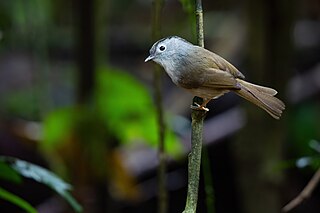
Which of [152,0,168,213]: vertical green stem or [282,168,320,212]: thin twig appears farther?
[152,0,168,213]: vertical green stem

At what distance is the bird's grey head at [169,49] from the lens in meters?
1.44

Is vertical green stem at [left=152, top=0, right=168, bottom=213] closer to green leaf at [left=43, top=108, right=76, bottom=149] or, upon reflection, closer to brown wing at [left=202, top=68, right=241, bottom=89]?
brown wing at [left=202, top=68, right=241, bottom=89]

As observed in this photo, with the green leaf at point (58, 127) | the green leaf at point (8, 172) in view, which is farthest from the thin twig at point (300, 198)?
the green leaf at point (58, 127)

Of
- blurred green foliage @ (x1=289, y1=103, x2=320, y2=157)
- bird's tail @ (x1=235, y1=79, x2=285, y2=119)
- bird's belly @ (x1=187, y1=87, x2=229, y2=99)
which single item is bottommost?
blurred green foliage @ (x1=289, y1=103, x2=320, y2=157)

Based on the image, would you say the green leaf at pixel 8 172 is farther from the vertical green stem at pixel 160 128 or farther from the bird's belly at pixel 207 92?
the bird's belly at pixel 207 92

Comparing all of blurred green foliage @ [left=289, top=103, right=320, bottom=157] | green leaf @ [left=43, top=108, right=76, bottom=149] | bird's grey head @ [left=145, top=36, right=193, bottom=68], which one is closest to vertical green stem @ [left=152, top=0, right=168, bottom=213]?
bird's grey head @ [left=145, top=36, right=193, bottom=68]

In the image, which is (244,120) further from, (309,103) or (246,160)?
(309,103)

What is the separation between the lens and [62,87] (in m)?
4.71

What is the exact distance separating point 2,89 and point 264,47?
268cm

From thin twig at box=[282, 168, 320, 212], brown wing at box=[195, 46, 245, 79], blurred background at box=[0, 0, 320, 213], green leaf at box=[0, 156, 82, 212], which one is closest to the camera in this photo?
brown wing at box=[195, 46, 245, 79]

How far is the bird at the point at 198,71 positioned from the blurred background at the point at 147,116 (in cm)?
40

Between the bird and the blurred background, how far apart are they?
1.31 ft

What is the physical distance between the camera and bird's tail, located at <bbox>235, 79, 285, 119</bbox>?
57.4 inches

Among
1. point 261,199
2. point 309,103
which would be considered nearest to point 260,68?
point 261,199
